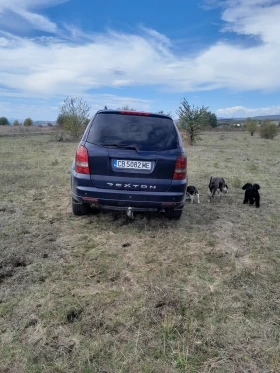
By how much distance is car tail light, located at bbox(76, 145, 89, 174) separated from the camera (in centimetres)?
401

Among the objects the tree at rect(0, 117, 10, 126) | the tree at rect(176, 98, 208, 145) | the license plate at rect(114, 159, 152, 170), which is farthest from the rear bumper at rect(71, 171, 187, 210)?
the tree at rect(0, 117, 10, 126)

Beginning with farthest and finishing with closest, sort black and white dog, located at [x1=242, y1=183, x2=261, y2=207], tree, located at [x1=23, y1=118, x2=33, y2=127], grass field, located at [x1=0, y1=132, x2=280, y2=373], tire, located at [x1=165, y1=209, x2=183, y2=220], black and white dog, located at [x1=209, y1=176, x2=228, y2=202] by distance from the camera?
tree, located at [x1=23, y1=118, x2=33, y2=127] → black and white dog, located at [x1=209, y1=176, x2=228, y2=202] → black and white dog, located at [x1=242, y1=183, x2=261, y2=207] → tire, located at [x1=165, y1=209, x2=183, y2=220] → grass field, located at [x1=0, y1=132, x2=280, y2=373]

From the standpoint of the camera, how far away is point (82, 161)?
13.2ft

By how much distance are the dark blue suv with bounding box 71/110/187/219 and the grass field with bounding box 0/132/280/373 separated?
65cm

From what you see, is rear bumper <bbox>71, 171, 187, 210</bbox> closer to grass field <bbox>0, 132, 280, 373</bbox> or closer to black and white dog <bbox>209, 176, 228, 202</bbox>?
grass field <bbox>0, 132, 280, 373</bbox>

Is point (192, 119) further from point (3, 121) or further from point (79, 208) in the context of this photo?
point (3, 121)

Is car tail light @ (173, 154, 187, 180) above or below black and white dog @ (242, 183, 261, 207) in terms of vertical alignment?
above

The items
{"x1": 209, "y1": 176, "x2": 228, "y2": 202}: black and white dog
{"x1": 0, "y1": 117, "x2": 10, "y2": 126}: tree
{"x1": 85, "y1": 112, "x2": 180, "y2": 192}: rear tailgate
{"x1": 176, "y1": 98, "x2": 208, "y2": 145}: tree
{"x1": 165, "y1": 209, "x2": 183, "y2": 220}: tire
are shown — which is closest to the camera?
{"x1": 85, "y1": 112, "x2": 180, "y2": 192}: rear tailgate

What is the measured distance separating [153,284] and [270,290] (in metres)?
1.30

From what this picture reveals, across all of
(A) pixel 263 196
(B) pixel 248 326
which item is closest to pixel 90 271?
(B) pixel 248 326

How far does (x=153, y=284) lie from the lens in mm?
2988

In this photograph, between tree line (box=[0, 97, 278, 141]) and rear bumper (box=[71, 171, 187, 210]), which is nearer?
rear bumper (box=[71, 171, 187, 210])

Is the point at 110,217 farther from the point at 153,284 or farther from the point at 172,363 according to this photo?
the point at 172,363

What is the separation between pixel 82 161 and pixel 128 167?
699mm
